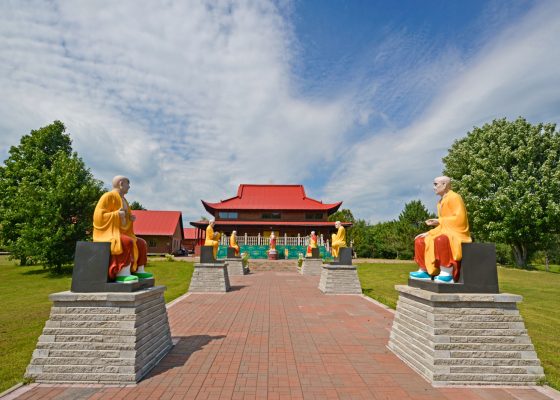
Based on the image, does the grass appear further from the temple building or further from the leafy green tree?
the leafy green tree

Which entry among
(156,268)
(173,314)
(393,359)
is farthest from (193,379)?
(156,268)

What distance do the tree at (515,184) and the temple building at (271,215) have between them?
38.6 feet

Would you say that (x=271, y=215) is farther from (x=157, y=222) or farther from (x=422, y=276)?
(x=422, y=276)

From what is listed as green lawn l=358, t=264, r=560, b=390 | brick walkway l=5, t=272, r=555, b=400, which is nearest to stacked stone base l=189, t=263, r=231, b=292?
brick walkway l=5, t=272, r=555, b=400

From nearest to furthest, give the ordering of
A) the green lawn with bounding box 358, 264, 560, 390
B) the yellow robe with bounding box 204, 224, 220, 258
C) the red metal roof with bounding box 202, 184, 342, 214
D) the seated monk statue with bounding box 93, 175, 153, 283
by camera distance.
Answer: the seated monk statue with bounding box 93, 175, 153, 283 < the green lawn with bounding box 358, 264, 560, 390 < the yellow robe with bounding box 204, 224, 220, 258 < the red metal roof with bounding box 202, 184, 342, 214

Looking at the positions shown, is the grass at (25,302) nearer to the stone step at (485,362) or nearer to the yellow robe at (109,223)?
the yellow robe at (109,223)

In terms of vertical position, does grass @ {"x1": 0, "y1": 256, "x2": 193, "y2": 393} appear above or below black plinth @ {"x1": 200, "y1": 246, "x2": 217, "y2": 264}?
below

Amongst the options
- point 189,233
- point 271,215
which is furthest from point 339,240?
point 189,233

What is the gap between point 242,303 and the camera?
397 inches

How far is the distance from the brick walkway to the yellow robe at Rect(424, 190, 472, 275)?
1.77m

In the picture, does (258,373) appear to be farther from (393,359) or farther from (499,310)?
(499,310)

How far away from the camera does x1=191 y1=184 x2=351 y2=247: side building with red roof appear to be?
3192cm

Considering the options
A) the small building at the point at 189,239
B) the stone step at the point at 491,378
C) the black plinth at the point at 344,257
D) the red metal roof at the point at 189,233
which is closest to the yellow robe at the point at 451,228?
the stone step at the point at 491,378

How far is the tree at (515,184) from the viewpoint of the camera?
1998cm
